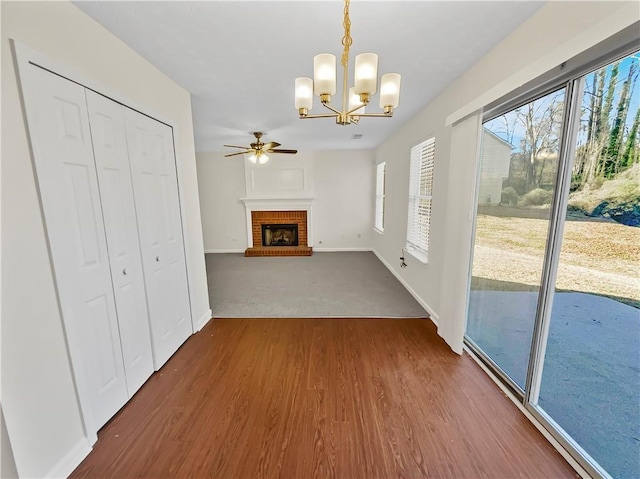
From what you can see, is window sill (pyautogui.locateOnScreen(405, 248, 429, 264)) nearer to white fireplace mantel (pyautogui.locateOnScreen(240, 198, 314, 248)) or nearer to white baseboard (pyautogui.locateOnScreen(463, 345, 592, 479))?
white baseboard (pyautogui.locateOnScreen(463, 345, 592, 479))

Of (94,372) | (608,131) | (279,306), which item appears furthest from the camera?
(279,306)

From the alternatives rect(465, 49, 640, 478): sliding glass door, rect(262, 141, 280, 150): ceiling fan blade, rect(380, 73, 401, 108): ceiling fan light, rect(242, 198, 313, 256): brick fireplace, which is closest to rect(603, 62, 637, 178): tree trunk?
rect(465, 49, 640, 478): sliding glass door

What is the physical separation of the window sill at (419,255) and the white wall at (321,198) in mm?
2593

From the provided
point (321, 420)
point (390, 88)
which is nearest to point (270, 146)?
point (390, 88)

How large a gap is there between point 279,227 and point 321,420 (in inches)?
201

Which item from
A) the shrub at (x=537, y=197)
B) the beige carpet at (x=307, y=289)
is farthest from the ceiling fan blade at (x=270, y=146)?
the shrub at (x=537, y=197)

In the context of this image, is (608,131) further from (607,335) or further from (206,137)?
(206,137)

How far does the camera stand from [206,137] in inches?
176

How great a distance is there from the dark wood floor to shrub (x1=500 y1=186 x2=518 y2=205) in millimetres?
1377

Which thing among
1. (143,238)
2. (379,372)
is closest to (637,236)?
(379,372)

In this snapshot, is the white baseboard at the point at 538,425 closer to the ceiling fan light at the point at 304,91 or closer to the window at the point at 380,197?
the ceiling fan light at the point at 304,91

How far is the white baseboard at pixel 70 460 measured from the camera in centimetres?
129

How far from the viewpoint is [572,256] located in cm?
145

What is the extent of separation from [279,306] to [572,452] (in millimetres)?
2740
